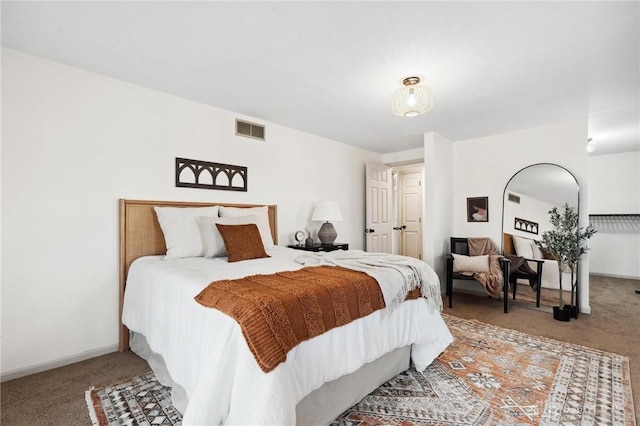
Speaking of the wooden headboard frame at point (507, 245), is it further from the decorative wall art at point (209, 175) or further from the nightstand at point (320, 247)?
the decorative wall art at point (209, 175)

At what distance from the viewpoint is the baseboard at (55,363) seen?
7.04 ft

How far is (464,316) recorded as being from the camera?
3.49 m

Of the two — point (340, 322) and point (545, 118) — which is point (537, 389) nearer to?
point (340, 322)

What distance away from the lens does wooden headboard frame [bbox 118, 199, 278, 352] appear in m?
2.62

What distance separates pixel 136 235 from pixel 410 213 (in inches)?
207

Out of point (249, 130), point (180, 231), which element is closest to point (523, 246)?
point (249, 130)

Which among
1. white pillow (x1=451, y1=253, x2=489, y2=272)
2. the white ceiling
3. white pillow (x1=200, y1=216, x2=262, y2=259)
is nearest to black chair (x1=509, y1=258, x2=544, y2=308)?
white pillow (x1=451, y1=253, x2=489, y2=272)

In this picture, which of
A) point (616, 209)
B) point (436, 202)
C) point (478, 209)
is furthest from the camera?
point (616, 209)

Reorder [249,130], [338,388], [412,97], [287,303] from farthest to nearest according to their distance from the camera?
1. [249,130]
2. [412,97]
3. [338,388]
4. [287,303]

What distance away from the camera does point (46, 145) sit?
2311mm

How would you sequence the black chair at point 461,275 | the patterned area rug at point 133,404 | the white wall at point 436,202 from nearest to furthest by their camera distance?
the patterned area rug at point 133,404 → the black chair at point 461,275 → the white wall at point 436,202

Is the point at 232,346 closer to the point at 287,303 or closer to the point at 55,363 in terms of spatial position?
the point at 287,303

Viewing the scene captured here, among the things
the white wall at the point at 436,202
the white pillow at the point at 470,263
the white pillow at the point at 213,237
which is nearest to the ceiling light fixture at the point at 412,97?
the white wall at the point at 436,202

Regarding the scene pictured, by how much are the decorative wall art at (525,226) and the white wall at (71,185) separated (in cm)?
403
